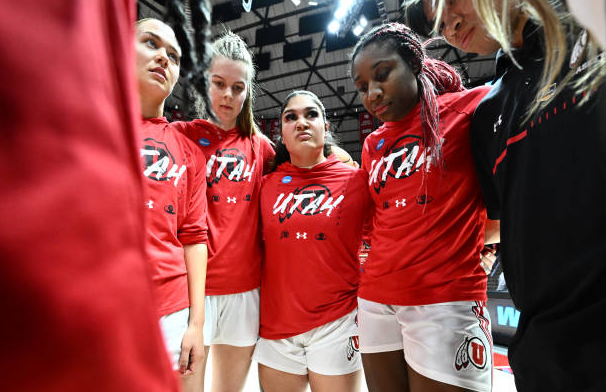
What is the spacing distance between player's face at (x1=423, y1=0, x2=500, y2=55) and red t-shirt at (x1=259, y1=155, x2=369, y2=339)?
0.73 meters

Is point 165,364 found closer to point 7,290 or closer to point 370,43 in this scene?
point 7,290

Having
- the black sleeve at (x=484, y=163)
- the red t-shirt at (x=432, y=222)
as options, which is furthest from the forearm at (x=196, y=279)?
the black sleeve at (x=484, y=163)

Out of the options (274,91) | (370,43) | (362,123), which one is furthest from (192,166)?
(274,91)

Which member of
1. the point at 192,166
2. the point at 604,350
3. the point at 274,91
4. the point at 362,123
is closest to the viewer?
the point at 604,350

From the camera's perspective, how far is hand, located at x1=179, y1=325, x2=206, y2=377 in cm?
124

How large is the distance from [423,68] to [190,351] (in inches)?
58.1

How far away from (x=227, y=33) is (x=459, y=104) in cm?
138

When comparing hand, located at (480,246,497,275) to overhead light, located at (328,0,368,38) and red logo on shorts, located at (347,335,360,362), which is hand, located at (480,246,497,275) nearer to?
red logo on shorts, located at (347,335,360,362)

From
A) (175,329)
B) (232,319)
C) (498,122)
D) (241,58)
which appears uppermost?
(241,58)

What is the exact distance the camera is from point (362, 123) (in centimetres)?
880

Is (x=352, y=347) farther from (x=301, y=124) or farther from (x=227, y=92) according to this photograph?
(x=227, y=92)

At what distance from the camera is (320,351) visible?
1.53 metres

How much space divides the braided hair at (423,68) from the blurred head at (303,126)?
0.39 metres

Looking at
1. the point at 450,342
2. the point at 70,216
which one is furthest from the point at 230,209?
the point at 70,216
